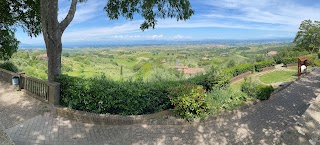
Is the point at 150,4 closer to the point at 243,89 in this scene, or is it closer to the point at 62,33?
the point at 62,33

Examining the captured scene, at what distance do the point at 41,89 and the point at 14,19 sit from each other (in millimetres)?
5611

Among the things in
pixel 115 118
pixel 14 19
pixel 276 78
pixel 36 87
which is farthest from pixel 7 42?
pixel 276 78

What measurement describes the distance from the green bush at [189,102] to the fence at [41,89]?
3813 mm

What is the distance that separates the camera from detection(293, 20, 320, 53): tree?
41806mm

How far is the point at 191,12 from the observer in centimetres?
879

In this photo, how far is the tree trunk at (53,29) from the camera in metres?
7.44

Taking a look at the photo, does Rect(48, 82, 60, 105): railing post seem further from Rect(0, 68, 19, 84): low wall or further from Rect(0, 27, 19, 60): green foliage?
Rect(0, 27, 19, 60): green foliage

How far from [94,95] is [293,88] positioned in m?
12.3

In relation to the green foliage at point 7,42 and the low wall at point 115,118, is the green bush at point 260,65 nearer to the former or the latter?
the low wall at point 115,118

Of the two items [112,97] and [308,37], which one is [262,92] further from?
[308,37]

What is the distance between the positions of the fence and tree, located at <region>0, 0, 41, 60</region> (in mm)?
2912

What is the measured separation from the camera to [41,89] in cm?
832

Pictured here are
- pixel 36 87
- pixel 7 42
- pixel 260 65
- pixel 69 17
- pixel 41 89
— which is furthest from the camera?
pixel 260 65

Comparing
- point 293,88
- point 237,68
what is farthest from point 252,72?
point 293,88
